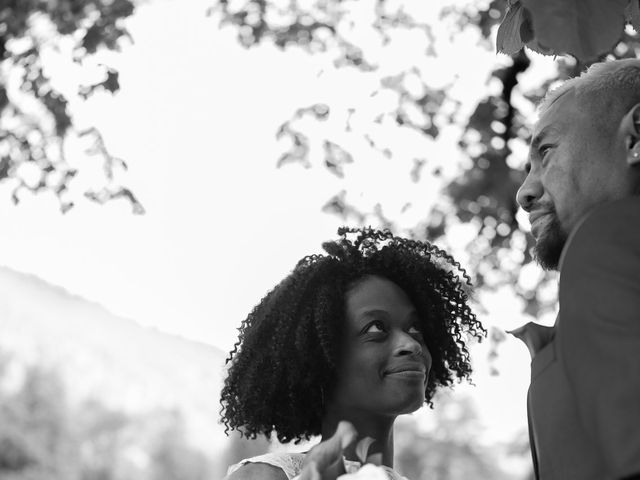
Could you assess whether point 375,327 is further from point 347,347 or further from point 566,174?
point 566,174

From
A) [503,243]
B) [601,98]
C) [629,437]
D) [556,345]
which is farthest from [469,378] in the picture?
[503,243]

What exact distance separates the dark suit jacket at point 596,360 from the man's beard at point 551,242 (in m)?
0.35

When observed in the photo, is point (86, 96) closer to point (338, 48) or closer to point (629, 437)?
point (338, 48)

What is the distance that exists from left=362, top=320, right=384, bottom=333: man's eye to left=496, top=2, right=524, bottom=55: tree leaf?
125 cm

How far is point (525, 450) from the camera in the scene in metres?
10.4

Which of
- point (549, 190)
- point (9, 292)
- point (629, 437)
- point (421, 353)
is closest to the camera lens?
point (629, 437)

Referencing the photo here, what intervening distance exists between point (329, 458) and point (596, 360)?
0.46 m

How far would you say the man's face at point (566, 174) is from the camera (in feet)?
6.81

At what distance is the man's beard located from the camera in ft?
6.95

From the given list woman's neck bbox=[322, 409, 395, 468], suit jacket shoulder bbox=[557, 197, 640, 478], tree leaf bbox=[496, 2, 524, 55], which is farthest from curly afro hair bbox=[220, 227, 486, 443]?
suit jacket shoulder bbox=[557, 197, 640, 478]

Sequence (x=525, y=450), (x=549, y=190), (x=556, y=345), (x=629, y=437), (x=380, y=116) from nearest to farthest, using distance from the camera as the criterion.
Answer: (x=629, y=437), (x=556, y=345), (x=549, y=190), (x=380, y=116), (x=525, y=450)

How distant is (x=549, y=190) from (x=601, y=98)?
0.88 feet

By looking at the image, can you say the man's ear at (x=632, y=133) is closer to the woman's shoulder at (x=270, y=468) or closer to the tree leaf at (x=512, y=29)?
the tree leaf at (x=512, y=29)

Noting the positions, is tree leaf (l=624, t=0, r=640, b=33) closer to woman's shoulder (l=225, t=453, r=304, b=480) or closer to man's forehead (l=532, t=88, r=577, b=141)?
man's forehead (l=532, t=88, r=577, b=141)
